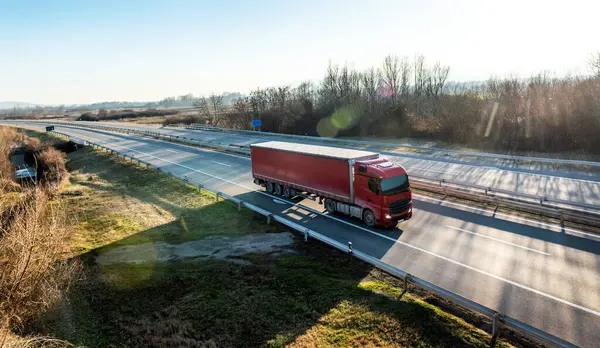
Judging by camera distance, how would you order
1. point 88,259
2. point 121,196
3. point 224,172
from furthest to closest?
point 224,172
point 121,196
point 88,259

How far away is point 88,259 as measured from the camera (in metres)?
14.6

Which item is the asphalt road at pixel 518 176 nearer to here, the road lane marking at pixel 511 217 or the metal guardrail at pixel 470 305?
the road lane marking at pixel 511 217

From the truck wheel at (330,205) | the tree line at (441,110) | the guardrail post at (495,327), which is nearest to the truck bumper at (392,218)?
the truck wheel at (330,205)

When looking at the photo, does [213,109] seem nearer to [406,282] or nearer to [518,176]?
[518,176]

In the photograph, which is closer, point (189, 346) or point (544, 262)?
point (189, 346)

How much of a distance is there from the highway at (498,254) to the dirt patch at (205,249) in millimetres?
2336

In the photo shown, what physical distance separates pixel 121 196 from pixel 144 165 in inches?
438

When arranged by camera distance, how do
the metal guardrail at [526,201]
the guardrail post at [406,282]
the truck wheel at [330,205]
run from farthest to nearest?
the truck wheel at [330,205], the metal guardrail at [526,201], the guardrail post at [406,282]

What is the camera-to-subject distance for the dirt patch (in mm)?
14570

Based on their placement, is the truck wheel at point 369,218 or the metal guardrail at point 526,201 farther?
the truck wheel at point 369,218

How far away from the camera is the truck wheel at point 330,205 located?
18.4 m

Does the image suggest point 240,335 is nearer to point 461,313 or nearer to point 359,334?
point 359,334

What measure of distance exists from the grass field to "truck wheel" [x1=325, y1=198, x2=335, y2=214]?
128 inches

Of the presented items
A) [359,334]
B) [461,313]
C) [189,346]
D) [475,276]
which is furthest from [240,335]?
[475,276]
